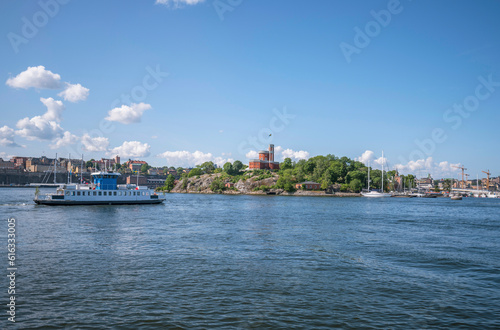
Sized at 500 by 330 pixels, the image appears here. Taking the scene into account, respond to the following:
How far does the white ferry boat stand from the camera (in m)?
73.9

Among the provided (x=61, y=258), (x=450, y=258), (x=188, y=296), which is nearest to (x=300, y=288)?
(x=188, y=296)

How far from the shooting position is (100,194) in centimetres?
7931

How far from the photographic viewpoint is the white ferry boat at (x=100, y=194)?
7388cm

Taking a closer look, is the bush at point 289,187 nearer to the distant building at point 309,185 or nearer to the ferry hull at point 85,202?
the distant building at point 309,185

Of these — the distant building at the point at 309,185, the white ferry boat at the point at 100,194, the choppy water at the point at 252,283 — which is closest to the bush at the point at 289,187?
the distant building at the point at 309,185

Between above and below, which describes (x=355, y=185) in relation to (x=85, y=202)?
above

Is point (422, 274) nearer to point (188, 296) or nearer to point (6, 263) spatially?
point (188, 296)

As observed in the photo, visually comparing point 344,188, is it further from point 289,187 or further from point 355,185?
point 289,187

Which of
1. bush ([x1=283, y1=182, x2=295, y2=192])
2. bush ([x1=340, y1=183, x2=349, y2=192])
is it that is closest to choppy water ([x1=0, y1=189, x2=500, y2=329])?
bush ([x1=283, y1=182, x2=295, y2=192])

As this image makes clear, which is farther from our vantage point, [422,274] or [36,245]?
[36,245]

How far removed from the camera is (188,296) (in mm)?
16781

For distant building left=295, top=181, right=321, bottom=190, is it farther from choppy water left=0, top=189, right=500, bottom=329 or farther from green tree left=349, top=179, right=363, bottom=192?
choppy water left=0, top=189, right=500, bottom=329

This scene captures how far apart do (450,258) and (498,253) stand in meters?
5.95

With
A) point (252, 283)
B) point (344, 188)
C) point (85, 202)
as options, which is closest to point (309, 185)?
point (344, 188)
